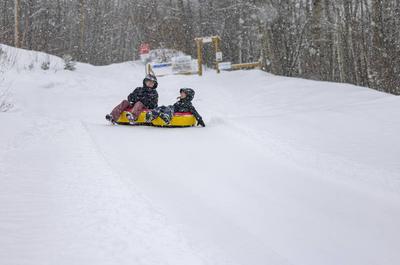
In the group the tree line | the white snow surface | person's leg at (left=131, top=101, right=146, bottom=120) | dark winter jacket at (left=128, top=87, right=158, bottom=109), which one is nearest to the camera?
the white snow surface

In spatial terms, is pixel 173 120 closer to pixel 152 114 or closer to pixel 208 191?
pixel 152 114

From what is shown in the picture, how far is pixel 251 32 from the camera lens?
2669 centimetres

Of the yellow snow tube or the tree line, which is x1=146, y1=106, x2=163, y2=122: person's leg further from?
the tree line

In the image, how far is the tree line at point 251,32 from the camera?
1380 cm

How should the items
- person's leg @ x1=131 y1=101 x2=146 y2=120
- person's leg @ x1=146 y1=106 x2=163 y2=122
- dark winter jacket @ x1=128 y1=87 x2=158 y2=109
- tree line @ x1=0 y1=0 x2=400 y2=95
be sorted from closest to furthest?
person's leg @ x1=146 y1=106 x2=163 y2=122
person's leg @ x1=131 y1=101 x2=146 y2=120
dark winter jacket @ x1=128 y1=87 x2=158 y2=109
tree line @ x1=0 y1=0 x2=400 y2=95

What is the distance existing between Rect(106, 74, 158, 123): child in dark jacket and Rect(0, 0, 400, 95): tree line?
261 inches

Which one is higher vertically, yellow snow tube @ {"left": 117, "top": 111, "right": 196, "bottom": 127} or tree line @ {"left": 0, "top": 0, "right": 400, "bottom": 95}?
tree line @ {"left": 0, "top": 0, "right": 400, "bottom": 95}

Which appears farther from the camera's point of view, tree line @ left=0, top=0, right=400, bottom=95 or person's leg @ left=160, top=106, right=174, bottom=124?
tree line @ left=0, top=0, right=400, bottom=95

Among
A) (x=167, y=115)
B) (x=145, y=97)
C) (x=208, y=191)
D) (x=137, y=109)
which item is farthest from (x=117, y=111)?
(x=208, y=191)

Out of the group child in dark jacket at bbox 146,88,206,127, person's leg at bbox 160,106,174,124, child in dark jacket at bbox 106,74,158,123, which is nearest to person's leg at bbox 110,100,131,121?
child in dark jacket at bbox 106,74,158,123

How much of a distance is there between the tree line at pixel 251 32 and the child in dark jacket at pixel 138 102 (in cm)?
662

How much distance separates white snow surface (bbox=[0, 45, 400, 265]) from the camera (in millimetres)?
2928

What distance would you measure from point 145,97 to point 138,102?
365 mm

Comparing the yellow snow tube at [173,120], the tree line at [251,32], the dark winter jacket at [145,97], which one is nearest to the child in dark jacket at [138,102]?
the dark winter jacket at [145,97]
